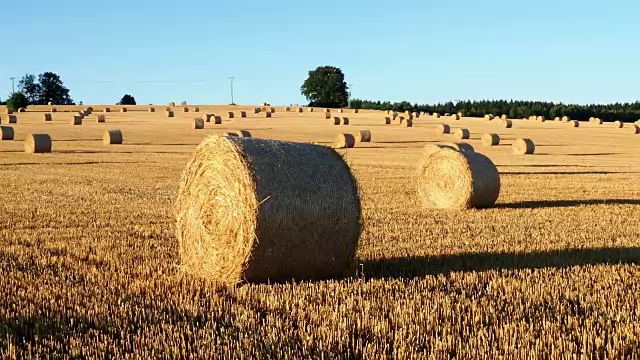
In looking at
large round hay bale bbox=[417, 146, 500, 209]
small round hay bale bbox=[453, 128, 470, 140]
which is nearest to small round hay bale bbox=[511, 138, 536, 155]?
small round hay bale bbox=[453, 128, 470, 140]

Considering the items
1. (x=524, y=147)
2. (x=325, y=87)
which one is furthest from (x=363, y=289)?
(x=325, y=87)

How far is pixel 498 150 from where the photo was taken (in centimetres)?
3784

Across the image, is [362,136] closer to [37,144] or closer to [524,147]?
[524,147]

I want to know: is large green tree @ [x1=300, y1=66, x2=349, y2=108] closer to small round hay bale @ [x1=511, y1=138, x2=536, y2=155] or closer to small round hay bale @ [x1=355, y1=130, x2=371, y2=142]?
small round hay bale @ [x1=355, y1=130, x2=371, y2=142]

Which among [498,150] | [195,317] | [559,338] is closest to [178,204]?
[195,317]

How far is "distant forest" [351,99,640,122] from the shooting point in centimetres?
9094

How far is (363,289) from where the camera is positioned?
289 inches

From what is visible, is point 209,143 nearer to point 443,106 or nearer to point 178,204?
point 178,204

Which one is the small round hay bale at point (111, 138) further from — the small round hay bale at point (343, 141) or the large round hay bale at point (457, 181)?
the large round hay bale at point (457, 181)

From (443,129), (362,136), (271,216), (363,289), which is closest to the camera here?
(363,289)

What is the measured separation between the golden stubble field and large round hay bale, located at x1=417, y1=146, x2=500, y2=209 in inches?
17.2

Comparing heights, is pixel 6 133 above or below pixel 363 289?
above

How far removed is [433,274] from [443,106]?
93.3 meters

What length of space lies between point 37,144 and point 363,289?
26.1 metres
